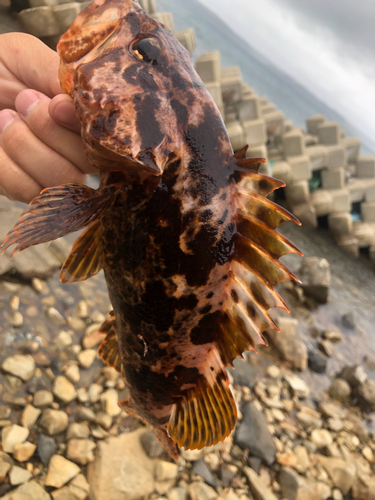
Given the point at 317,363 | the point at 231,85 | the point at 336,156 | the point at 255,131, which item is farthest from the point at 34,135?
the point at 336,156

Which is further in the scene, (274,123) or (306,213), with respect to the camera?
(274,123)

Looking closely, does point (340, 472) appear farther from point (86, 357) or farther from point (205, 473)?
point (86, 357)

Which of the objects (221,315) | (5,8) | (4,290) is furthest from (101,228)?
(5,8)

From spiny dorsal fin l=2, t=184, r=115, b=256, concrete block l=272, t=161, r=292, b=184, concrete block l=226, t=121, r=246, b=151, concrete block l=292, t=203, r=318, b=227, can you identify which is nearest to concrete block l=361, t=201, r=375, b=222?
concrete block l=292, t=203, r=318, b=227

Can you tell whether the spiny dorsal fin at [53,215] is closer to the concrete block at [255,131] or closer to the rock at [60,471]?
the rock at [60,471]

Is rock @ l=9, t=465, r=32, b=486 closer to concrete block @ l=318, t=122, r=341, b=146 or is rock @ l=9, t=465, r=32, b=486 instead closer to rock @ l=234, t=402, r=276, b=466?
rock @ l=234, t=402, r=276, b=466

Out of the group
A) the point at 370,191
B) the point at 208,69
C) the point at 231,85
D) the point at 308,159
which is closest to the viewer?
the point at 208,69

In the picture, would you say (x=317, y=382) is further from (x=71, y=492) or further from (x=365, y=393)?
(x=71, y=492)
